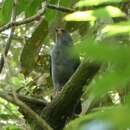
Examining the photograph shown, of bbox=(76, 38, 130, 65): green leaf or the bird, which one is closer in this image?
bbox=(76, 38, 130, 65): green leaf

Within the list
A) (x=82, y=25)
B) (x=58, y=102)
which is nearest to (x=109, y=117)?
(x=58, y=102)

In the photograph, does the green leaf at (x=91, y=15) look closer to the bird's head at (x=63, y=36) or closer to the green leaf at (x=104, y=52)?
the green leaf at (x=104, y=52)

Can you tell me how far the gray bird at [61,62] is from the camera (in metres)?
2.39

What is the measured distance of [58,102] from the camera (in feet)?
5.18

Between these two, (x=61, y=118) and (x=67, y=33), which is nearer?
(x=61, y=118)

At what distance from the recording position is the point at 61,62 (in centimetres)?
248

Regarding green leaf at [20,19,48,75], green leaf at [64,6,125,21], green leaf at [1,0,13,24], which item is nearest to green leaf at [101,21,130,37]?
green leaf at [64,6,125,21]

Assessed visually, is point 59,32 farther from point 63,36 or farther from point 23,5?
point 23,5

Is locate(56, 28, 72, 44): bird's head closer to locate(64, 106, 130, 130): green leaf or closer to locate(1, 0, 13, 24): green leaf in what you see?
locate(1, 0, 13, 24): green leaf

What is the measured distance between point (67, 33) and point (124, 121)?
2.26 m

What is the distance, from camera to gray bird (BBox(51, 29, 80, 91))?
2.39 m

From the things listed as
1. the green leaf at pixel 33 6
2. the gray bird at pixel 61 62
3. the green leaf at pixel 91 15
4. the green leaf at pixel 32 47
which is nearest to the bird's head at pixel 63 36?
the gray bird at pixel 61 62

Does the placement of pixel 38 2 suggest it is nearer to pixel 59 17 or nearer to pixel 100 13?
pixel 59 17

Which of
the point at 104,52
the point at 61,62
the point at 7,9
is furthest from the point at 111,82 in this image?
the point at 61,62
